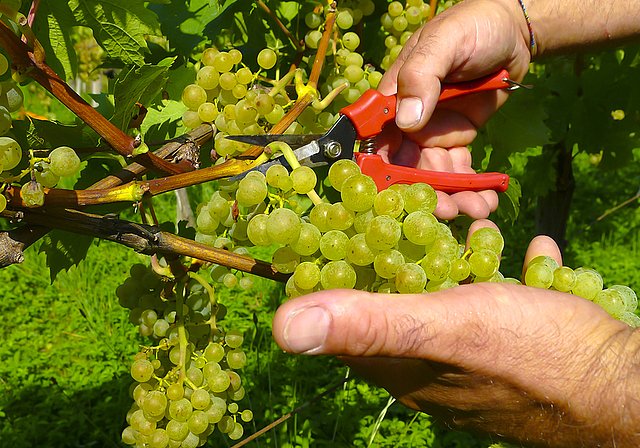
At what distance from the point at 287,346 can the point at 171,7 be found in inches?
50.6

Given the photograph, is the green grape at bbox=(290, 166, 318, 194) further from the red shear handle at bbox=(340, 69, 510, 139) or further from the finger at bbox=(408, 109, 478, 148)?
the finger at bbox=(408, 109, 478, 148)

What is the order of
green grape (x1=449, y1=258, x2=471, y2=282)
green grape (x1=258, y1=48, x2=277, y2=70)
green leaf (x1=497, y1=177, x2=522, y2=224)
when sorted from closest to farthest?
green grape (x1=449, y1=258, x2=471, y2=282), green grape (x1=258, y1=48, x2=277, y2=70), green leaf (x1=497, y1=177, x2=522, y2=224)

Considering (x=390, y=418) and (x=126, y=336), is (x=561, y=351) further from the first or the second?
(x=126, y=336)

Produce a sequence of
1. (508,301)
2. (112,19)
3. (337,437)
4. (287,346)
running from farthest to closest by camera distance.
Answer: (337,437), (112,19), (508,301), (287,346)

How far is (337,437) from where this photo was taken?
2.75 metres

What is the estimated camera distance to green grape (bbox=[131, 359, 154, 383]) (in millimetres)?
1412

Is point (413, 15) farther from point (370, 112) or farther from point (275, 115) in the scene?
point (275, 115)

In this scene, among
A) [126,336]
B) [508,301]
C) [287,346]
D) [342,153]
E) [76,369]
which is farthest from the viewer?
[126,336]

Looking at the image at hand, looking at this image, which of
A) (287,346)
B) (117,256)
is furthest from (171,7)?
(117,256)

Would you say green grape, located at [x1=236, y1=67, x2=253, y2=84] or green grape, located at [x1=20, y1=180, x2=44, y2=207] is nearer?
green grape, located at [x1=20, y1=180, x2=44, y2=207]

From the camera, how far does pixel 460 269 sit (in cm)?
110

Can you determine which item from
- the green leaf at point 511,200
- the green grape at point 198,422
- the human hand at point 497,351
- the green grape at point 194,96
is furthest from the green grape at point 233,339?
the green leaf at point 511,200

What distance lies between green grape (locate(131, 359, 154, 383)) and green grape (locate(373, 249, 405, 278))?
2.48ft

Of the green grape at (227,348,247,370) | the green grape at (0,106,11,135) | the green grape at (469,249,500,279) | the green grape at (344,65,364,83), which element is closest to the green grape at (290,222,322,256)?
the green grape at (469,249,500,279)
